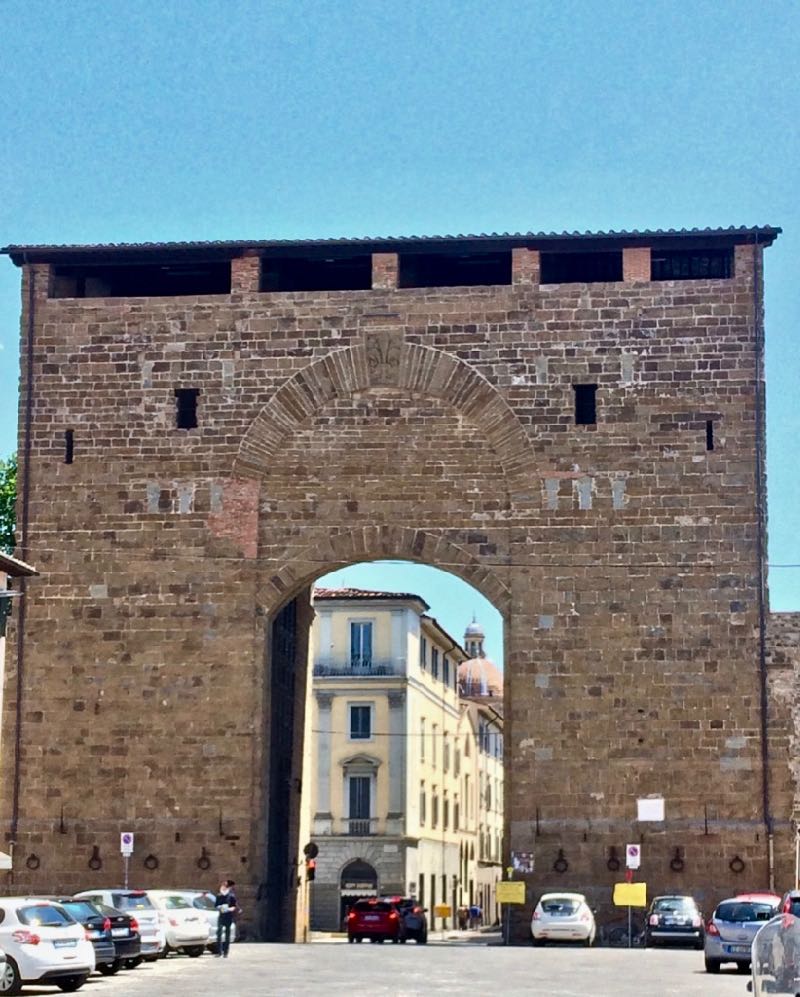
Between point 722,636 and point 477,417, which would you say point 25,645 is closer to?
point 477,417

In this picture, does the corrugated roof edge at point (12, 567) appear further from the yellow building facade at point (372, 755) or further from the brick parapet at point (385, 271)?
the yellow building facade at point (372, 755)

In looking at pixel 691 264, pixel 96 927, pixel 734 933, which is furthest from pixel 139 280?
pixel 734 933

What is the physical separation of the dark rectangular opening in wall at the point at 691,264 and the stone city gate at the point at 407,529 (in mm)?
96

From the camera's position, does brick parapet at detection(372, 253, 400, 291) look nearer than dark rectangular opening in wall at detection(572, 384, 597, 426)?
No

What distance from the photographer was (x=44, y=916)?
2367cm

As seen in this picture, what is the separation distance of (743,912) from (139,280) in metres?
20.7

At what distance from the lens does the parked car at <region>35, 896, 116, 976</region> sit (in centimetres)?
2630

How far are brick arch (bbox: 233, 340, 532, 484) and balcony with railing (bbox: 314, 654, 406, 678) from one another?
3111 centimetres

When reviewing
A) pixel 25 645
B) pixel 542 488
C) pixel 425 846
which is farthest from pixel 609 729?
pixel 425 846

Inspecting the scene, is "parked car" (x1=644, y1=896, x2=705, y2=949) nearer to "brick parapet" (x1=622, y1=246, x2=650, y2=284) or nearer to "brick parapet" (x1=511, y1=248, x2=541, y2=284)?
"brick parapet" (x1=622, y1=246, x2=650, y2=284)

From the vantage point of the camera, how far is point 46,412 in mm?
39562

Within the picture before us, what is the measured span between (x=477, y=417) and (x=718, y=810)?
30.3 feet

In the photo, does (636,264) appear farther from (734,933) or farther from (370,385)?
(734,933)

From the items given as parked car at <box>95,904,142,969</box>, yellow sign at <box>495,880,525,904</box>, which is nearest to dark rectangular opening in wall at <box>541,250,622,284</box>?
yellow sign at <box>495,880,525,904</box>
